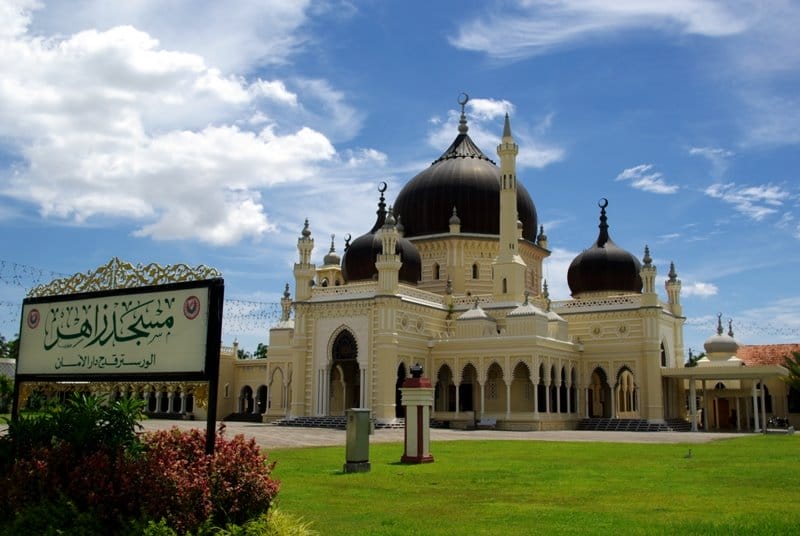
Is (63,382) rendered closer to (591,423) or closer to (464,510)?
(464,510)

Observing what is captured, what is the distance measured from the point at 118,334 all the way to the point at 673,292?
1882 inches

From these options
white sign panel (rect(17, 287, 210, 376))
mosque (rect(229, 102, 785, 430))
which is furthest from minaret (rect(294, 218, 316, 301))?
white sign panel (rect(17, 287, 210, 376))

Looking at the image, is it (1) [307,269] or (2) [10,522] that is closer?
(2) [10,522]

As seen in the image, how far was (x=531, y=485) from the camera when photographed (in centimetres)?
1423

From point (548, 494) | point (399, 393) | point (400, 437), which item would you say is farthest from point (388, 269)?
point (548, 494)

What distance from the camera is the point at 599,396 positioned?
52969 millimetres

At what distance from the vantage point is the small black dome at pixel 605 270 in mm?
53469

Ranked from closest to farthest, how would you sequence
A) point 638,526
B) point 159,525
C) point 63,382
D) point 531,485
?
1. point 159,525
2. point 638,526
3. point 63,382
4. point 531,485

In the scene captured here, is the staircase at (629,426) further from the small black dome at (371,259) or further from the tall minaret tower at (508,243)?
the small black dome at (371,259)

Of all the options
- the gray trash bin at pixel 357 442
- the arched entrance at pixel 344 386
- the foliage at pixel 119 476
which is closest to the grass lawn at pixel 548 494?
the gray trash bin at pixel 357 442

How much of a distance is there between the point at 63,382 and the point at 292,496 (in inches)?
146

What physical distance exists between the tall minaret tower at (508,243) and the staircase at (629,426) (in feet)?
26.3

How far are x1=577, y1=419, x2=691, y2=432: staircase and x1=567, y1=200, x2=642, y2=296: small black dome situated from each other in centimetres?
960

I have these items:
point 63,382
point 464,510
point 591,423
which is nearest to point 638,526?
point 464,510
